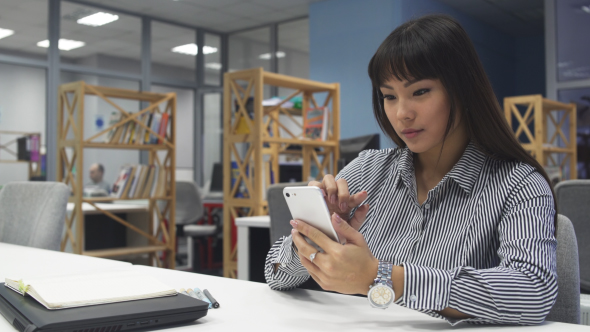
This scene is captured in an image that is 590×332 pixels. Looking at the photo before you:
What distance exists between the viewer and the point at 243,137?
372 cm

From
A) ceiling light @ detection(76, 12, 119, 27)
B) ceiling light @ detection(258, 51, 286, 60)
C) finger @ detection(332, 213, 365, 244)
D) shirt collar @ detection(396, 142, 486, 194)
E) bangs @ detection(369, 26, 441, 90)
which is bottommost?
finger @ detection(332, 213, 365, 244)

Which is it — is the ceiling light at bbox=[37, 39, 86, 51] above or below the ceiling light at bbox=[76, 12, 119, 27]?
below

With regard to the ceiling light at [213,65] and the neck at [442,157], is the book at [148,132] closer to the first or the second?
the neck at [442,157]

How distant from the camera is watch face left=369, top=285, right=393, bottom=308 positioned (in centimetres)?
88

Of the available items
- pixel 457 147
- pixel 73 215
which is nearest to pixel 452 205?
pixel 457 147

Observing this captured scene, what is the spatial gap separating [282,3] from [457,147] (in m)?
6.20

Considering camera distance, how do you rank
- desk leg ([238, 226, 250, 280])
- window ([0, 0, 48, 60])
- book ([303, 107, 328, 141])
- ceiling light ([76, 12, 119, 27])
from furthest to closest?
ceiling light ([76, 12, 119, 27])
window ([0, 0, 48, 60])
book ([303, 107, 328, 141])
desk leg ([238, 226, 250, 280])

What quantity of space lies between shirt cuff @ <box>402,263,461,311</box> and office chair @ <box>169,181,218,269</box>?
4.88 meters

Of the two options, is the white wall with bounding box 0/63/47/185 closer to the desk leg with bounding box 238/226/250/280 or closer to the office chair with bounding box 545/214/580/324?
the desk leg with bounding box 238/226/250/280

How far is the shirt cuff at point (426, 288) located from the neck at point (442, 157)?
40 cm

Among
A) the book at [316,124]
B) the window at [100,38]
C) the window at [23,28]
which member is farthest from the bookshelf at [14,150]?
the book at [316,124]

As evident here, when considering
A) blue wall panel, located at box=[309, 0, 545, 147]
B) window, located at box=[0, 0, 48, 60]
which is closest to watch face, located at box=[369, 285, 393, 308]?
blue wall panel, located at box=[309, 0, 545, 147]

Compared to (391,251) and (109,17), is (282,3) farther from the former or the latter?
(391,251)

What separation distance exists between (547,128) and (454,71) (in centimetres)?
661
